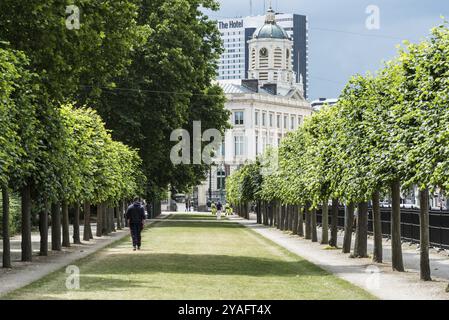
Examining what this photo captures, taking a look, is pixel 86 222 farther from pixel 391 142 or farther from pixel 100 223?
pixel 391 142

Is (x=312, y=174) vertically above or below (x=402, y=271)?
above

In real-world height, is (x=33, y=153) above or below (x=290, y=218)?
above

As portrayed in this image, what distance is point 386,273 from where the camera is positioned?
→ 28781mm

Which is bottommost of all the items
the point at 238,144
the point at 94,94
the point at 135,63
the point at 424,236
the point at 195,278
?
the point at 195,278

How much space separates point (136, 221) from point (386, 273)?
13.6m

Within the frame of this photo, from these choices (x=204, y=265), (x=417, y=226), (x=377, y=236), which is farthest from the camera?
(x=417, y=226)

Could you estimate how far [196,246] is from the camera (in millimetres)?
43219

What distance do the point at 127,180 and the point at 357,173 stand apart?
27802 millimetres

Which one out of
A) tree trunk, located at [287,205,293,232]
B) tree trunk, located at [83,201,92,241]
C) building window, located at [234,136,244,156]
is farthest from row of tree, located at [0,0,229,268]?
building window, located at [234,136,244,156]

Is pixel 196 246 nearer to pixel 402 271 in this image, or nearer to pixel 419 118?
pixel 402 271

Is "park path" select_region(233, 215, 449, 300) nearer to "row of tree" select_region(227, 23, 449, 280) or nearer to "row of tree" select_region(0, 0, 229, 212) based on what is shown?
"row of tree" select_region(227, 23, 449, 280)

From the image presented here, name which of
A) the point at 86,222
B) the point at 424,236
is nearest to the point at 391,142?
the point at 424,236

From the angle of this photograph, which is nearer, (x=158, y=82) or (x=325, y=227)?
(x=325, y=227)
